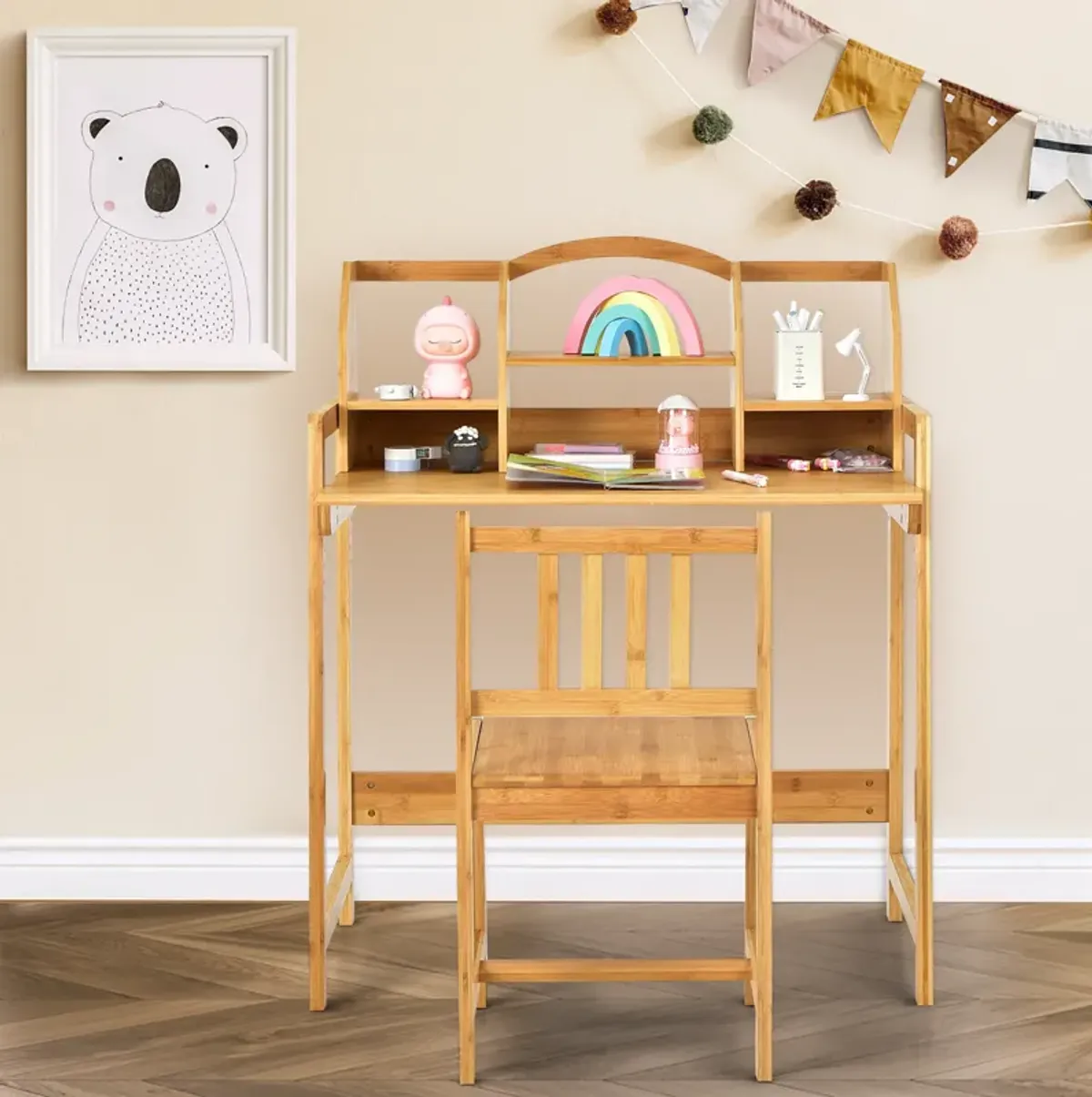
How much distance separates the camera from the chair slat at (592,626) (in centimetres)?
199

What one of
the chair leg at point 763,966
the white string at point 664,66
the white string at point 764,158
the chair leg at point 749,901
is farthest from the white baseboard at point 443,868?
the white string at point 664,66

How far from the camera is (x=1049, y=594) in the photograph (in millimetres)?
2656

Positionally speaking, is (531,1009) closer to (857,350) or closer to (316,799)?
(316,799)

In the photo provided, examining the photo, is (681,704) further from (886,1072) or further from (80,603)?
(80,603)

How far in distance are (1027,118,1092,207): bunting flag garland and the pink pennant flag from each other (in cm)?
42

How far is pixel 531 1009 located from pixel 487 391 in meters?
1.05

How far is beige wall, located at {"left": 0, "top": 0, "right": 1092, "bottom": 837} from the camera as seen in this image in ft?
8.45

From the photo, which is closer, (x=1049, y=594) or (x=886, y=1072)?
(x=886, y=1072)

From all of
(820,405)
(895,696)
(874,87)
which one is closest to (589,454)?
(820,405)

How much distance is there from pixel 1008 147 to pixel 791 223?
393 millimetres

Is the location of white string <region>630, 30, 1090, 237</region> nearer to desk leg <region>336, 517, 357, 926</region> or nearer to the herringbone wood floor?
desk leg <region>336, 517, 357, 926</region>

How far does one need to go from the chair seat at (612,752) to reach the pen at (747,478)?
35 centimetres

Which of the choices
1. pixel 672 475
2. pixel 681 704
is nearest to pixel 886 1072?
pixel 681 704

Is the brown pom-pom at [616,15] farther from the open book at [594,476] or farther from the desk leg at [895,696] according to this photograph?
the desk leg at [895,696]
